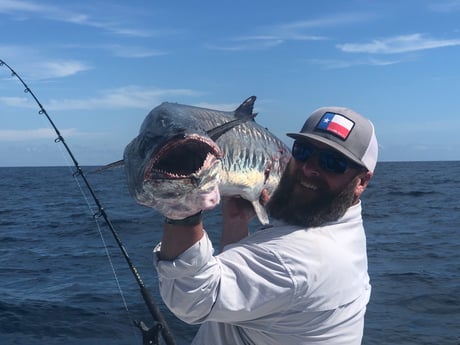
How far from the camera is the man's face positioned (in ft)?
8.63

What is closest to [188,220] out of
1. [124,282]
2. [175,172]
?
[175,172]

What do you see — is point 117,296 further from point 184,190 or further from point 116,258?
point 184,190

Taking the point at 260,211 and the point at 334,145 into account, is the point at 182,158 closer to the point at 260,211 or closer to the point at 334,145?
the point at 334,145

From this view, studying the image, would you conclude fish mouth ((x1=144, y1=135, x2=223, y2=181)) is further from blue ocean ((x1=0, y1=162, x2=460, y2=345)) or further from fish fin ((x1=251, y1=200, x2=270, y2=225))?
blue ocean ((x1=0, y1=162, x2=460, y2=345))

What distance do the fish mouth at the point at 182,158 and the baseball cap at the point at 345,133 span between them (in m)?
0.94

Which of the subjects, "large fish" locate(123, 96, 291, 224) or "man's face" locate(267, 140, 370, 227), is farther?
"man's face" locate(267, 140, 370, 227)

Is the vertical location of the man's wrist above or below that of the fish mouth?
below

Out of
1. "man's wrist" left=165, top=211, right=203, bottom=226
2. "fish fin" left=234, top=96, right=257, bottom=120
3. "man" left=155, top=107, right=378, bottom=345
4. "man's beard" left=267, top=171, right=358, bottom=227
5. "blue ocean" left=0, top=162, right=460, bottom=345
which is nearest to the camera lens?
"man's wrist" left=165, top=211, right=203, bottom=226

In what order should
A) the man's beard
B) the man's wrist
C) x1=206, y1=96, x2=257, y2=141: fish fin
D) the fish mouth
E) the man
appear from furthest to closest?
x1=206, y1=96, x2=257, y2=141: fish fin, the man's beard, the man, the man's wrist, the fish mouth

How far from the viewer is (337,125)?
8.89 ft

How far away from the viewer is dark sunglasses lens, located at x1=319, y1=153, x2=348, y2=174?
8.78ft

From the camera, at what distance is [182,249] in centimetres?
203

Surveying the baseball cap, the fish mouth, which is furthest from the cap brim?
the fish mouth

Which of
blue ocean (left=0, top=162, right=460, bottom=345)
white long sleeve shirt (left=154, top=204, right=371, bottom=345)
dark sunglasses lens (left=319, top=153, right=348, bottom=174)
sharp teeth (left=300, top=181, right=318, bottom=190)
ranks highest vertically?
dark sunglasses lens (left=319, top=153, right=348, bottom=174)
